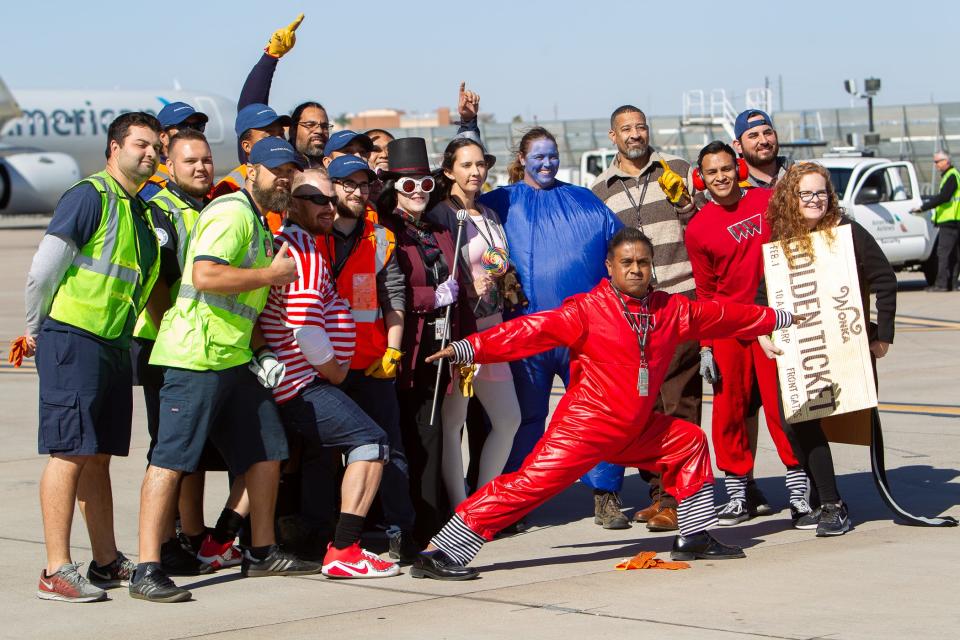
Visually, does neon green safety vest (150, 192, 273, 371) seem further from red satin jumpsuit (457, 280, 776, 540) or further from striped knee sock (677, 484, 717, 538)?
striped knee sock (677, 484, 717, 538)

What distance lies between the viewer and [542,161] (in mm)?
7352

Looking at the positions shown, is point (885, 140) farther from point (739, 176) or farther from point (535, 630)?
point (535, 630)

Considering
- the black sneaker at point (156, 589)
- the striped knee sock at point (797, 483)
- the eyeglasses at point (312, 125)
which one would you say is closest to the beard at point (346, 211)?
the eyeglasses at point (312, 125)

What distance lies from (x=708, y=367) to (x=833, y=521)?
1.00 metres

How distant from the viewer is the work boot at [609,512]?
723cm

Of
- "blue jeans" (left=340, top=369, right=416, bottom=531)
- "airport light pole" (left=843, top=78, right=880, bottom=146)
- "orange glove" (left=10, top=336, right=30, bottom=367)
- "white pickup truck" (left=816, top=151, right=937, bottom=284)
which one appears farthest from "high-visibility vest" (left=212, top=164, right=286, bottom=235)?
"airport light pole" (left=843, top=78, right=880, bottom=146)

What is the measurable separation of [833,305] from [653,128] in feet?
123

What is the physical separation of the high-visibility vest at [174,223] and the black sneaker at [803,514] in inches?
127

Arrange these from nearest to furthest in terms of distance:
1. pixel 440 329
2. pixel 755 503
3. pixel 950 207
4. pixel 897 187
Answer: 1. pixel 440 329
2. pixel 755 503
3. pixel 950 207
4. pixel 897 187

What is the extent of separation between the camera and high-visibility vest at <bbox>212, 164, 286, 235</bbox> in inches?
244

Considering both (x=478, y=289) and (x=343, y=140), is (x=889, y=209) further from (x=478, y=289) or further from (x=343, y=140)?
(x=343, y=140)

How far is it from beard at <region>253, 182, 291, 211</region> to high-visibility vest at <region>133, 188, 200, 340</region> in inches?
12.3

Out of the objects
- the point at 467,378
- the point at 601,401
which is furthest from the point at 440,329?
the point at 601,401

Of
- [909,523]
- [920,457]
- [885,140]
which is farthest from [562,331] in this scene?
[885,140]
